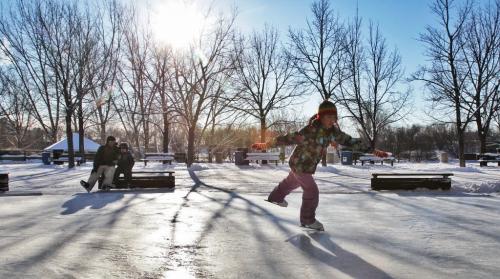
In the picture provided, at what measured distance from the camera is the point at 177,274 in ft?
12.2

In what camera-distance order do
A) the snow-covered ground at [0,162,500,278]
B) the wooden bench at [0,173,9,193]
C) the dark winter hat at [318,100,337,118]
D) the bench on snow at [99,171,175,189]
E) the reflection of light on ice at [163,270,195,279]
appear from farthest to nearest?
the bench on snow at [99,171,175,189] → the wooden bench at [0,173,9,193] → the dark winter hat at [318,100,337,118] → the snow-covered ground at [0,162,500,278] → the reflection of light on ice at [163,270,195,279]

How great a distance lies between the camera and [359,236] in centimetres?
546

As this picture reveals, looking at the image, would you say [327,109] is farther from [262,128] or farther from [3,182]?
[262,128]

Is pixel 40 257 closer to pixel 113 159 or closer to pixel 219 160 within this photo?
pixel 113 159

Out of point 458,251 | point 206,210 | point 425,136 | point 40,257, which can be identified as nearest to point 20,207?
point 206,210

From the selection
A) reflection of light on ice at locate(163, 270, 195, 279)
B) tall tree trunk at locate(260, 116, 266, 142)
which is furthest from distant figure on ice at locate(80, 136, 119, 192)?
tall tree trunk at locate(260, 116, 266, 142)

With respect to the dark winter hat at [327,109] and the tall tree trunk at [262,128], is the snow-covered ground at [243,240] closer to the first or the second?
the dark winter hat at [327,109]

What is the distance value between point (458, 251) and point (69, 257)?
3722 millimetres

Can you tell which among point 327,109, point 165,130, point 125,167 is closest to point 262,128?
point 165,130

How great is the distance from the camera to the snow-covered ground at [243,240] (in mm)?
3879

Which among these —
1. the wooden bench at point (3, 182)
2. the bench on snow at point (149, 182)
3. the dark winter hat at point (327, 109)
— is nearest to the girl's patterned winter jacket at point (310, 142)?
the dark winter hat at point (327, 109)

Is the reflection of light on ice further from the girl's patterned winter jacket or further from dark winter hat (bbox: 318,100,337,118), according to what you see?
dark winter hat (bbox: 318,100,337,118)

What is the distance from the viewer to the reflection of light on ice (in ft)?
12.0

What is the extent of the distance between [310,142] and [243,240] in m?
1.49
